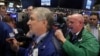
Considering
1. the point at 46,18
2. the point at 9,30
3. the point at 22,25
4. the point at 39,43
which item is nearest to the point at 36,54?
the point at 39,43

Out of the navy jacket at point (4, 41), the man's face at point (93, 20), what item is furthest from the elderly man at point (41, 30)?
the man's face at point (93, 20)

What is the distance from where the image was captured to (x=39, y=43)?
11.0ft

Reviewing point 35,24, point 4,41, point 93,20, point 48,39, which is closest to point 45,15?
point 35,24

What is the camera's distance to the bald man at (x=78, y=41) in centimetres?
365

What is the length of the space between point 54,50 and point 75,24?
0.94m

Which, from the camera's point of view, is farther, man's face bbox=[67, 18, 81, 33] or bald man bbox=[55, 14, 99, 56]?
man's face bbox=[67, 18, 81, 33]

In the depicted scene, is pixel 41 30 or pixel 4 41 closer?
pixel 41 30

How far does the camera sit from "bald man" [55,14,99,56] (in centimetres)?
365

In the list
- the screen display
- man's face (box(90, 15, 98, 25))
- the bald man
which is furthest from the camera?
the screen display

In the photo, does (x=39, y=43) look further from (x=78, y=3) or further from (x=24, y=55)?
(x=78, y=3)

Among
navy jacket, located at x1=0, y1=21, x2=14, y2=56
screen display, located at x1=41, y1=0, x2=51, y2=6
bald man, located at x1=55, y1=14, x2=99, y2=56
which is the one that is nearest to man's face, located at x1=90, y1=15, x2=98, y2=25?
bald man, located at x1=55, y1=14, x2=99, y2=56

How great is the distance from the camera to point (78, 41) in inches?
154

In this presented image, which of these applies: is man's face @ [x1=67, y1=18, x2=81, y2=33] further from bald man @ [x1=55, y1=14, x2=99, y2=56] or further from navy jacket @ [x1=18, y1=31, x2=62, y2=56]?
navy jacket @ [x1=18, y1=31, x2=62, y2=56]

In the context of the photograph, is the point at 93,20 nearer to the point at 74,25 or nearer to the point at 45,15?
the point at 74,25
